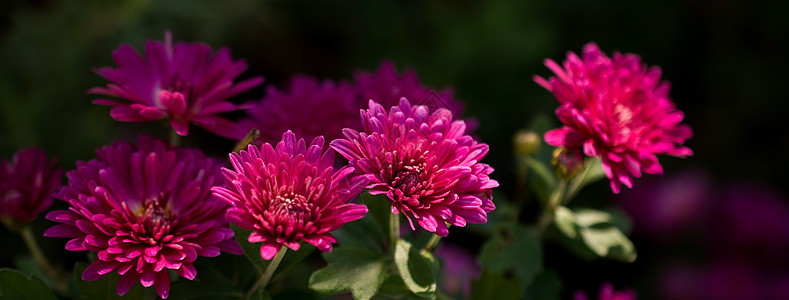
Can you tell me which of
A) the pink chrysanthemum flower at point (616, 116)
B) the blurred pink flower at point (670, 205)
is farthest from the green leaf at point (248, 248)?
the blurred pink flower at point (670, 205)

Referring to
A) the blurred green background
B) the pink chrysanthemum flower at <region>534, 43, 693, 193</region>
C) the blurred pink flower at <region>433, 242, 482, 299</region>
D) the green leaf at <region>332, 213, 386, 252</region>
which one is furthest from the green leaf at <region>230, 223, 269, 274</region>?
the blurred green background

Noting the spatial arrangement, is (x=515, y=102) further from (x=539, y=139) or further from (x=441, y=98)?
(x=441, y=98)

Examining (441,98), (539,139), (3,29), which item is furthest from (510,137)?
(3,29)

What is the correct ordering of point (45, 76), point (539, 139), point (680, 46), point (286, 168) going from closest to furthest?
point (286, 168)
point (539, 139)
point (45, 76)
point (680, 46)

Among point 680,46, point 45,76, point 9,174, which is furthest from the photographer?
point 680,46

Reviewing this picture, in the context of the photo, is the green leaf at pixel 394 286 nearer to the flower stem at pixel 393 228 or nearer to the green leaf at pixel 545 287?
the flower stem at pixel 393 228

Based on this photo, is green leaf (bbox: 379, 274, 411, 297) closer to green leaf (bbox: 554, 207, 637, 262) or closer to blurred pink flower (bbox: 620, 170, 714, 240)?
green leaf (bbox: 554, 207, 637, 262)
